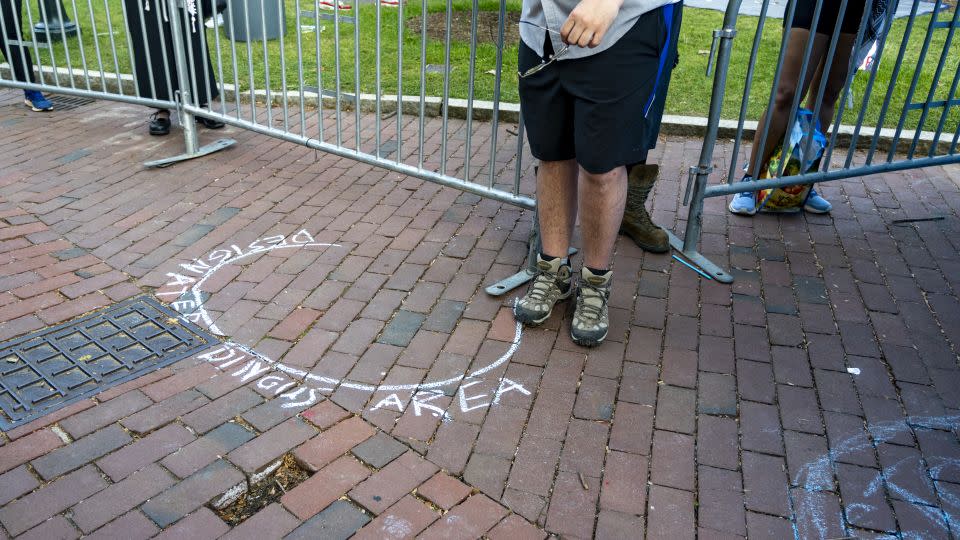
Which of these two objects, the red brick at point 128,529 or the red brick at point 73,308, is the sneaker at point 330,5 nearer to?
the red brick at point 73,308

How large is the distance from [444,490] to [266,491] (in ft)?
1.96

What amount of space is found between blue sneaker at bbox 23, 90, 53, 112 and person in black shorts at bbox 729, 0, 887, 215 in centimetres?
555

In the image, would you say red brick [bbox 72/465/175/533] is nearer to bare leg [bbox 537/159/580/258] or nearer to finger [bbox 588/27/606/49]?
bare leg [bbox 537/159/580/258]

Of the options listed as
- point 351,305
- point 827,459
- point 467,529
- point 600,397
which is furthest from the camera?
point 351,305

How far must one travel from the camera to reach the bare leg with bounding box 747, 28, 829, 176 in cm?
405

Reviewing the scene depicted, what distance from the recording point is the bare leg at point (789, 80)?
405 cm

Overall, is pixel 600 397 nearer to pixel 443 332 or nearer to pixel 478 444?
pixel 478 444

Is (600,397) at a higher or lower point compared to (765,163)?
lower

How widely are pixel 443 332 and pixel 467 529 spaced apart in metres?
1.14

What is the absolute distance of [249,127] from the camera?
5129 millimetres

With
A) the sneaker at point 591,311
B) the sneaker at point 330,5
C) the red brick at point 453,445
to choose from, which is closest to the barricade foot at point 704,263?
the sneaker at point 591,311

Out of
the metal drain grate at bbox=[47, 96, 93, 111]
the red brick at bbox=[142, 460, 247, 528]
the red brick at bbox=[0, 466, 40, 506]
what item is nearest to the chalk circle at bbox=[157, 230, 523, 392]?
the red brick at bbox=[142, 460, 247, 528]

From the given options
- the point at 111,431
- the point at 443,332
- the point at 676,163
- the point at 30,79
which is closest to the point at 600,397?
the point at 443,332

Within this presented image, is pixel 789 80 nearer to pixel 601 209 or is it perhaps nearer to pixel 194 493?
pixel 601 209
